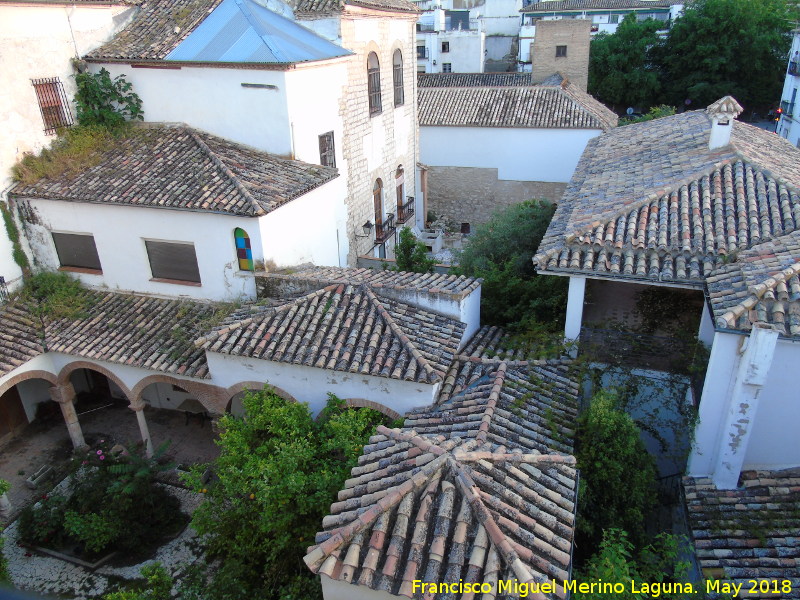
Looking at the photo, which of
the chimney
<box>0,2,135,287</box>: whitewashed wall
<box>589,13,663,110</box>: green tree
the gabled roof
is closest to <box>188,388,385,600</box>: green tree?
<box>0,2,135,287</box>: whitewashed wall

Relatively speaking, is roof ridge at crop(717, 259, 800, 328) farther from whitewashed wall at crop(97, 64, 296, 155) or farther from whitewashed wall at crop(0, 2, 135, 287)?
whitewashed wall at crop(0, 2, 135, 287)

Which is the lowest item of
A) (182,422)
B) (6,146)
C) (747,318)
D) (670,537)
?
(182,422)

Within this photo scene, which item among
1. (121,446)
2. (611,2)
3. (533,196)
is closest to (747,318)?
(121,446)

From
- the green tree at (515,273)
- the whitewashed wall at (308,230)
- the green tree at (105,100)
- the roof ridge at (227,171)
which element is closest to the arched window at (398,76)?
the whitewashed wall at (308,230)

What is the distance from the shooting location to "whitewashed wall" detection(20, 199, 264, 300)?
40.0ft

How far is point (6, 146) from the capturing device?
1252cm

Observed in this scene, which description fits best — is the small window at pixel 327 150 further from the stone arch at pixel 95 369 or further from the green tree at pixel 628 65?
the green tree at pixel 628 65

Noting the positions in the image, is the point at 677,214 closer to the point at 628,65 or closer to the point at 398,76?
the point at 398,76

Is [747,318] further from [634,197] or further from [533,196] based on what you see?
[533,196]

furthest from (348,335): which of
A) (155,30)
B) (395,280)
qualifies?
(155,30)

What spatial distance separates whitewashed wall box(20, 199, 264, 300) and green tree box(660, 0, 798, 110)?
37.2 m

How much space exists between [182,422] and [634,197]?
452 inches

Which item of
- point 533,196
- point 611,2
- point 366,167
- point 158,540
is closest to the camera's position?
point 158,540

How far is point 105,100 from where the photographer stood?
45.9 ft
